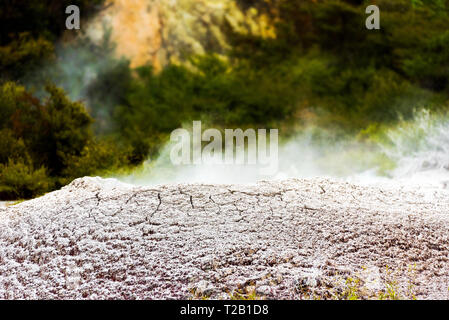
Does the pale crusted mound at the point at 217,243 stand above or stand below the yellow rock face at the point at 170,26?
below

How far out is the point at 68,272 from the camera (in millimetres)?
2514

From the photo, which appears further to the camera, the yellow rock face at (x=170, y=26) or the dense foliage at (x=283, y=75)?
the yellow rock face at (x=170, y=26)

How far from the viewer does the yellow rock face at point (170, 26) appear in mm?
10664

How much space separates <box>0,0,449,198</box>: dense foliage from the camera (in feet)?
28.2

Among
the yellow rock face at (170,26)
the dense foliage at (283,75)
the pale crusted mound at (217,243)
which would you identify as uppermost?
the yellow rock face at (170,26)

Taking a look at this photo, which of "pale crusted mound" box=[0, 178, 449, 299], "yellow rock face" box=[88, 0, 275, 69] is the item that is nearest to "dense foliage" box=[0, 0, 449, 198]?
"yellow rock face" box=[88, 0, 275, 69]

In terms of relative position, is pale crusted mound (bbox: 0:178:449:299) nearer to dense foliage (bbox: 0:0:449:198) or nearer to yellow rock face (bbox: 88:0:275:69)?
dense foliage (bbox: 0:0:449:198)

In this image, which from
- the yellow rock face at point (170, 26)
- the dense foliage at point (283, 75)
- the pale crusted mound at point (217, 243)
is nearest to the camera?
the pale crusted mound at point (217, 243)

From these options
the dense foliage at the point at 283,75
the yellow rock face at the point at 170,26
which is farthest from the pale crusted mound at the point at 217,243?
the yellow rock face at the point at 170,26

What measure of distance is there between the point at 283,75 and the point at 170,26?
9.12 ft

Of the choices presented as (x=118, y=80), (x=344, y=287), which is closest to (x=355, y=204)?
(x=344, y=287)

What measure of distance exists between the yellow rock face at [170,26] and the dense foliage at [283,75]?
1.32 ft

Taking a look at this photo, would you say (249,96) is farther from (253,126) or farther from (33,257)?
(33,257)

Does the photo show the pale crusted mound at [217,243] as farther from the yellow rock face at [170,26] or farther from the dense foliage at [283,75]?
the yellow rock face at [170,26]
